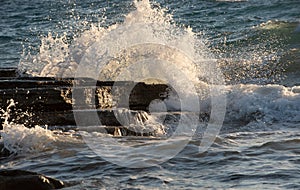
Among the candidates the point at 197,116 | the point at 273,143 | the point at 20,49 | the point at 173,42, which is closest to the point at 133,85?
the point at 197,116

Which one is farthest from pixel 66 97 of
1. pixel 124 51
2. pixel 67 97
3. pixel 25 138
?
pixel 124 51

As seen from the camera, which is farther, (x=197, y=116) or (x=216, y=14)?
(x=216, y=14)

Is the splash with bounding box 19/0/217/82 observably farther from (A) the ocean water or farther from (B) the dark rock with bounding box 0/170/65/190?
(B) the dark rock with bounding box 0/170/65/190

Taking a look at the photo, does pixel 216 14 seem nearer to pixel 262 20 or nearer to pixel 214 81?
pixel 262 20

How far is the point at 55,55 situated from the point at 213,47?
5.79 meters

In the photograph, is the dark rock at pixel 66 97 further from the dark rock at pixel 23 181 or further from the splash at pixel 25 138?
the dark rock at pixel 23 181

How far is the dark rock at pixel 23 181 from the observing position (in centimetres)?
538

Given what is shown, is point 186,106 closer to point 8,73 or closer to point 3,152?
point 8,73

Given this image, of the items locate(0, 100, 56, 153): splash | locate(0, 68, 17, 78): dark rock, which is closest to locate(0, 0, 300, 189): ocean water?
locate(0, 100, 56, 153): splash

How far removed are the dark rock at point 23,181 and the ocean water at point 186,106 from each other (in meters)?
0.34

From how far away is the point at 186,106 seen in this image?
9.68 meters

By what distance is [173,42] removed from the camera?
13.6 m

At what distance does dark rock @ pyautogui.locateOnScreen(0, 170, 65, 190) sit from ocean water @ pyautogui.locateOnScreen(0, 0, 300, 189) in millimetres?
342

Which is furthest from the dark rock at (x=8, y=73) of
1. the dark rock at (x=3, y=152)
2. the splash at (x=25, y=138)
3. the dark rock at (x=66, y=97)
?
the dark rock at (x=3, y=152)
